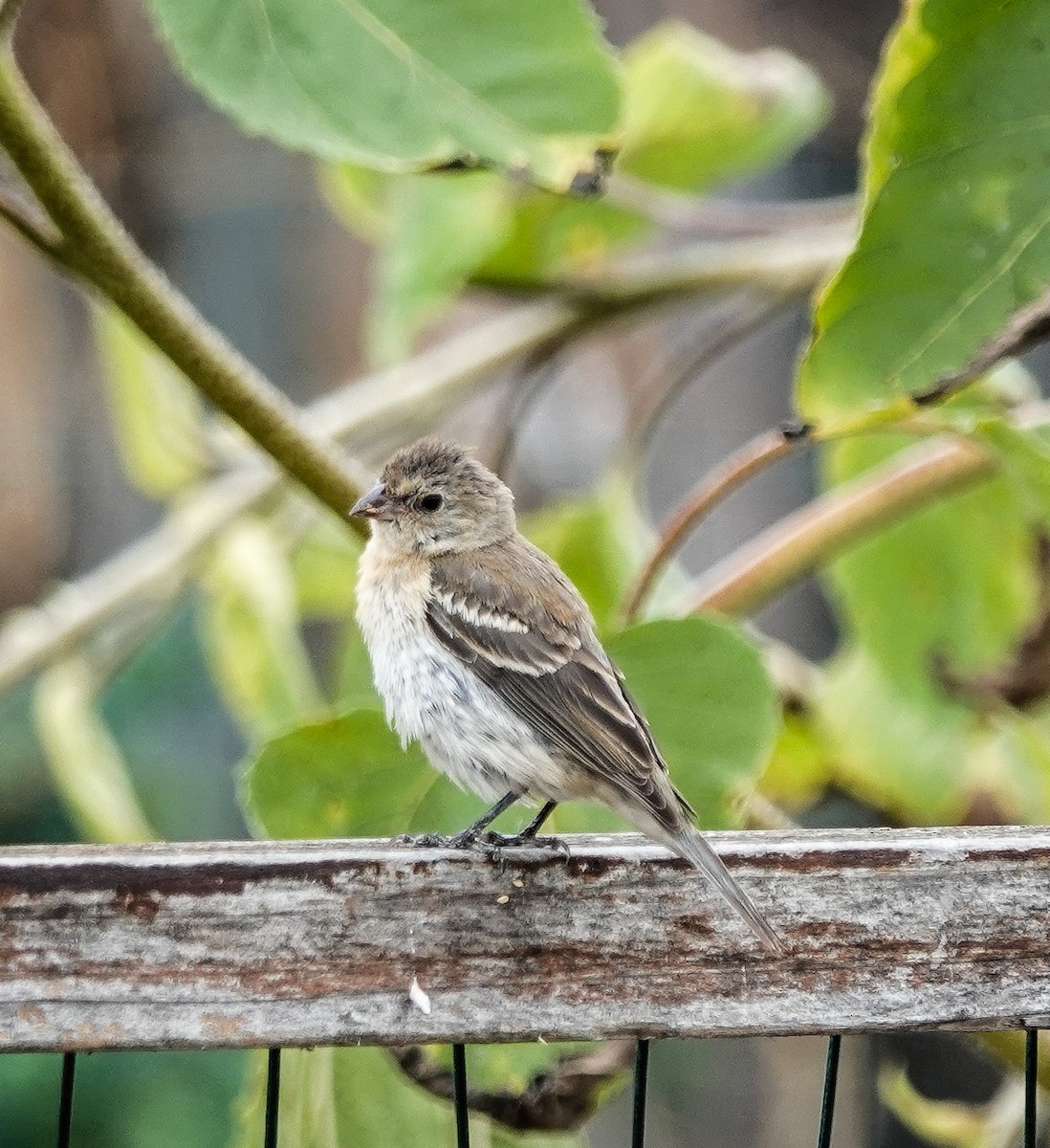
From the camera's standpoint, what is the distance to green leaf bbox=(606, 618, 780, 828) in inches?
73.6

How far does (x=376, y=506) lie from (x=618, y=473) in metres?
0.60

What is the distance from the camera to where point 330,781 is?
73.4 inches

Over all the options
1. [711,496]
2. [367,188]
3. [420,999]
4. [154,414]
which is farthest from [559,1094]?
[367,188]

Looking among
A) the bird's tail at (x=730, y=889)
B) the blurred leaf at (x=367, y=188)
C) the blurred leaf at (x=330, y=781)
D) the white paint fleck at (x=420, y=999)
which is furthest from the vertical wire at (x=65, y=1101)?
the blurred leaf at (x=367, y=188)

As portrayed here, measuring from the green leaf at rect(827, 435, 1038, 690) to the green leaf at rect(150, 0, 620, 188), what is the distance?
1.24 metres

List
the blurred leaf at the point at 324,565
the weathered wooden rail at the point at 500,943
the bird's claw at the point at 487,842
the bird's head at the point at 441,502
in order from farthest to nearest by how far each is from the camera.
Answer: the blurred leaf at the point at 324,565 < the bird's head at the point at 441,502 < the bird's claw at the point at 487,842 < the weathered wooden rail at the point at 500,943

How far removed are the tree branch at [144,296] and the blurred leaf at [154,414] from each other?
97 cm

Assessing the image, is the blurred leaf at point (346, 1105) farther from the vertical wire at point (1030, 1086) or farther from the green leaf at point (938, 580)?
the green leaf at point (938, 580)

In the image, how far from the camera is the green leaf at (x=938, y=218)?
164 cm

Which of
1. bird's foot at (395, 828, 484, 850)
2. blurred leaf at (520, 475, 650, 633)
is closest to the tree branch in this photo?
bird's foot at (395, 828, 484, 850)

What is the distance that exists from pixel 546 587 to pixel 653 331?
14.7ft

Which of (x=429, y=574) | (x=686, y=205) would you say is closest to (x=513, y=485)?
(x=686, y=205)

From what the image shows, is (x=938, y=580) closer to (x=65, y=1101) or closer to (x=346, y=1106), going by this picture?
(x=346, y=1106)

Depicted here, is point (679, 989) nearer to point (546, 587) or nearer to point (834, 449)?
point (546, 587)
